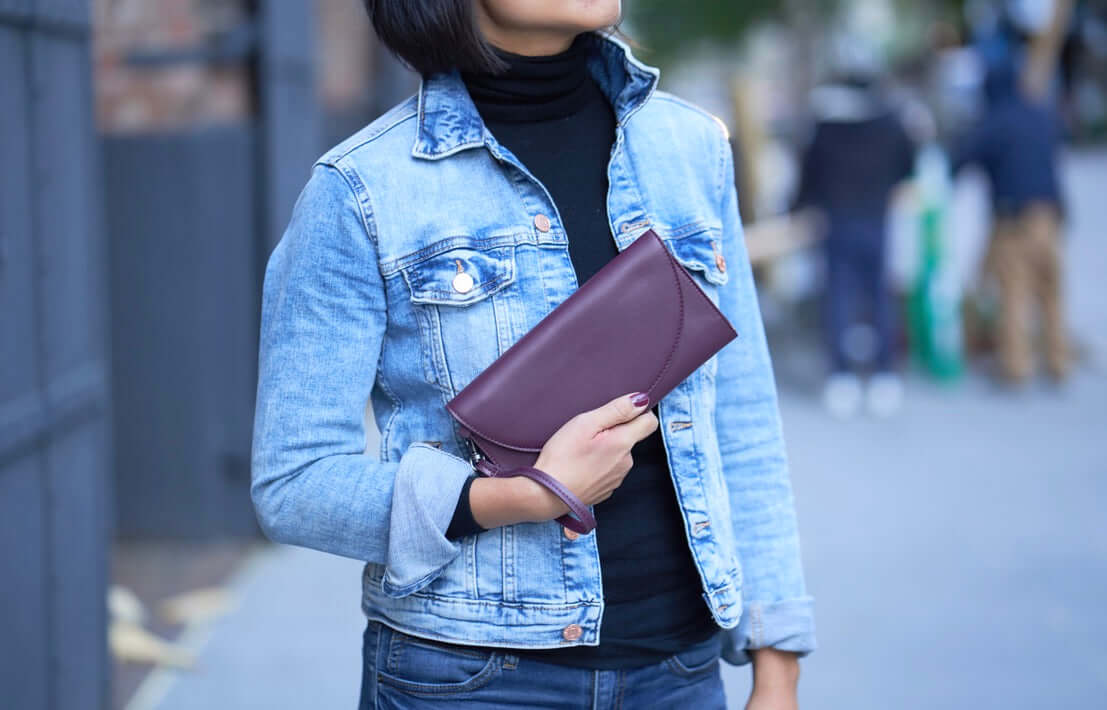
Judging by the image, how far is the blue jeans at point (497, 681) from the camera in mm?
1722

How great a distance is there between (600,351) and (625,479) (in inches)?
7.7

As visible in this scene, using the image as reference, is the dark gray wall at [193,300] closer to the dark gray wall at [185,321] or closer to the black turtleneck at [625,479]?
the dark gray wall at [185,321]

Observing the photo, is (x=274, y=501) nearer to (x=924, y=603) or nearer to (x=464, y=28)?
(x=464, y=28)

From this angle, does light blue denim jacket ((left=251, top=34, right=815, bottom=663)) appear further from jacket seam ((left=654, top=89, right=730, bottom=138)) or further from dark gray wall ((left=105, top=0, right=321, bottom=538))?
dark gray wall ((left=105, top=0, right=321, bottom=538))

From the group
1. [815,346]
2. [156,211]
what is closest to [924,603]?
[156,211]

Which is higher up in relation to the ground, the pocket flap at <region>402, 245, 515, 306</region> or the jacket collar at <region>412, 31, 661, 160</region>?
the jacket collar at <region>412, 31, 661, 160</region>

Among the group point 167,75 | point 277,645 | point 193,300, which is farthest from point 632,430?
point 167,75

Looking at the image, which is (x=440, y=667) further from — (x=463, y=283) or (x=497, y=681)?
(x=463, y=283)

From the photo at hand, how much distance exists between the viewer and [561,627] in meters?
1.71

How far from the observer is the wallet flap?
167cm

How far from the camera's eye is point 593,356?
1.70 meters

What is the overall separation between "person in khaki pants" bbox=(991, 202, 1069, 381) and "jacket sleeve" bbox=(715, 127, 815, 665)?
24.3 ft

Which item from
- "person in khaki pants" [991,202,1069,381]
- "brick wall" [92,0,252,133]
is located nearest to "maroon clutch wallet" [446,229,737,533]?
"brick wall" [92,0,252,133]

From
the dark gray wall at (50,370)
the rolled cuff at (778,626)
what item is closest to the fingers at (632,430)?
the rolled cuff at (778,626)
